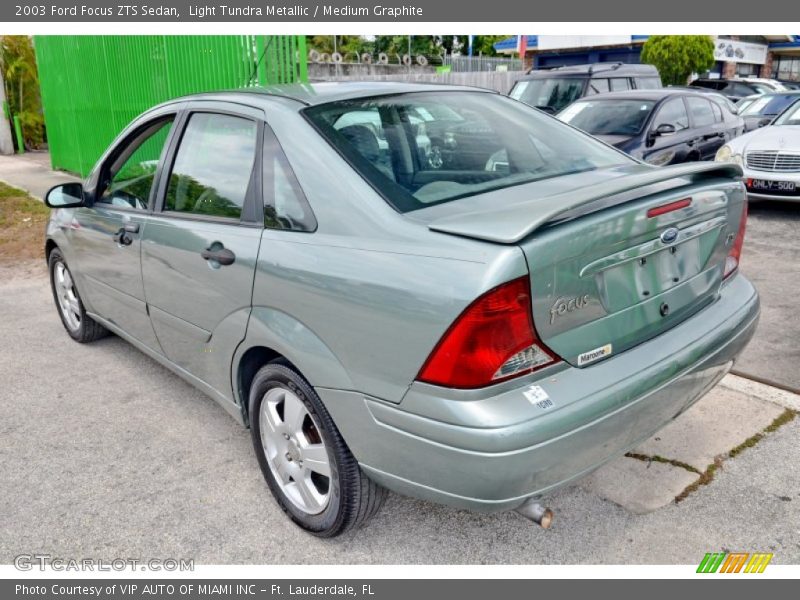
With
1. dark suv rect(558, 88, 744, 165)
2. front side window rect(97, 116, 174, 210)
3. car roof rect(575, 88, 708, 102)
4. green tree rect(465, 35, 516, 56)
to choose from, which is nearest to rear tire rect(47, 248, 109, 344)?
front side window rect(97, 116, 174, 210)

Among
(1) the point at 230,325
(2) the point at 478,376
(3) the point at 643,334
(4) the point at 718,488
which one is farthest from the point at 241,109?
(4) the point at 718,488

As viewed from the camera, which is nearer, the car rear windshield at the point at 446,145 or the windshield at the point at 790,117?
the car rear windshield at the point at 446,145

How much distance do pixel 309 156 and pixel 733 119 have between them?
9.78m

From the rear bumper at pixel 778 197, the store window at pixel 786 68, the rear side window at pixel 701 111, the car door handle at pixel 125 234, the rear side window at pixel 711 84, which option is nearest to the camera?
the car door handle at pixel 125 234

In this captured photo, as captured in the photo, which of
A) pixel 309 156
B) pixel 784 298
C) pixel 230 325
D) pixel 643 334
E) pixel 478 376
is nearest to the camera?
pixel 478 376

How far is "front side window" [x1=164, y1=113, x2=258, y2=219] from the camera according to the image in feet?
9.44

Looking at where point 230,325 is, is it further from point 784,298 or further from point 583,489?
point 784,298

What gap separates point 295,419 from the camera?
262cm

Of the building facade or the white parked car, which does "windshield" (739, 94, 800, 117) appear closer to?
the white parked car

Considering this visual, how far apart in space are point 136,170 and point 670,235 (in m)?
2.85

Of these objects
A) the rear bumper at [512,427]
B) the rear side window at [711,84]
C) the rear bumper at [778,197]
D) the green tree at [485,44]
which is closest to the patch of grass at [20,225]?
the rear bumper at [512,427]

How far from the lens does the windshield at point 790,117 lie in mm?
8839

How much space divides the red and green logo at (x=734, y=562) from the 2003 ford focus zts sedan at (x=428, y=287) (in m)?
0.53

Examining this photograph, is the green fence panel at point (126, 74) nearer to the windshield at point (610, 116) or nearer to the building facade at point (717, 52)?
the windshield at point (610, 116)
